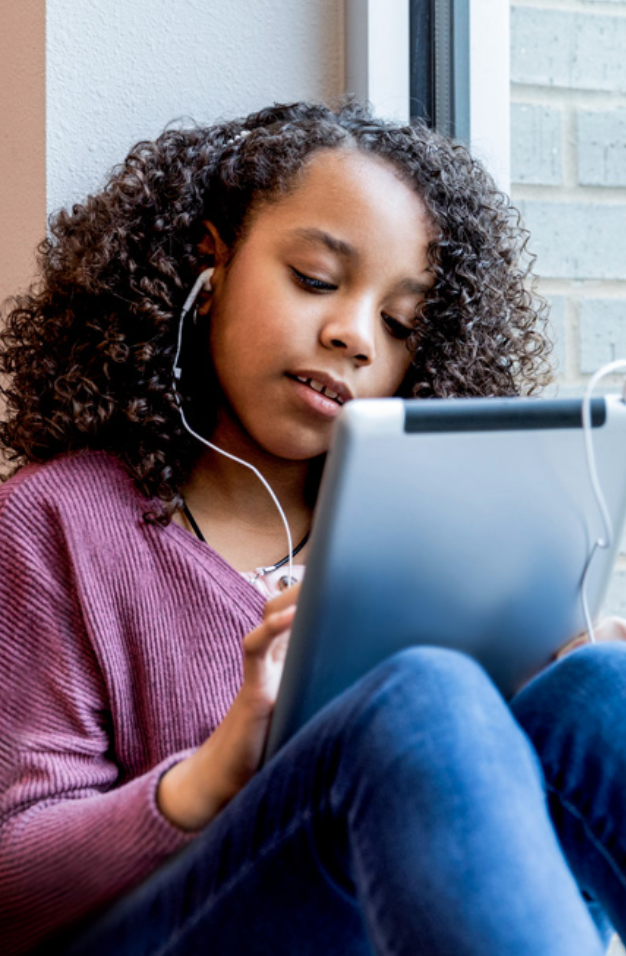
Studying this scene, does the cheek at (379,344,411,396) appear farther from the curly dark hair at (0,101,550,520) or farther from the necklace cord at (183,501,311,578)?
the necklace cord at (183,501,311,578)

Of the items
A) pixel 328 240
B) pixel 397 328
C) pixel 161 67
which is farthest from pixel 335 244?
pixel 161 67

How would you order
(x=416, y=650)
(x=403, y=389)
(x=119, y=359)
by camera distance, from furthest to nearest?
(x=403, y=389), (x=119, y=359), (x=416, y=650)

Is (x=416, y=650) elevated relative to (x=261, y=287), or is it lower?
lower

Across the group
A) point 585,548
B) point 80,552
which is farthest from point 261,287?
point 585,548

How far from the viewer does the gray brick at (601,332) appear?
1.38 metres

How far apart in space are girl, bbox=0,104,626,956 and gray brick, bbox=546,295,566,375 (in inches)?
3.0

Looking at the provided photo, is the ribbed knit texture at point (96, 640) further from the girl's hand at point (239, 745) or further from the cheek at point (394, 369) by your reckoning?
the cheek at point (394, 369)

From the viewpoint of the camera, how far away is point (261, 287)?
1.05 metres

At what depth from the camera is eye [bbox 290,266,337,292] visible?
41.1 inches

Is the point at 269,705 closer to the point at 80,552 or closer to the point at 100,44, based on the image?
the point at 80,552

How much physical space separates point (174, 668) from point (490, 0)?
83 cm

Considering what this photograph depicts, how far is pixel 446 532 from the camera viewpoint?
72 cm

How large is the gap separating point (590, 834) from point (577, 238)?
814 millimetres

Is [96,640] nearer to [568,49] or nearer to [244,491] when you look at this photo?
[244,491]
